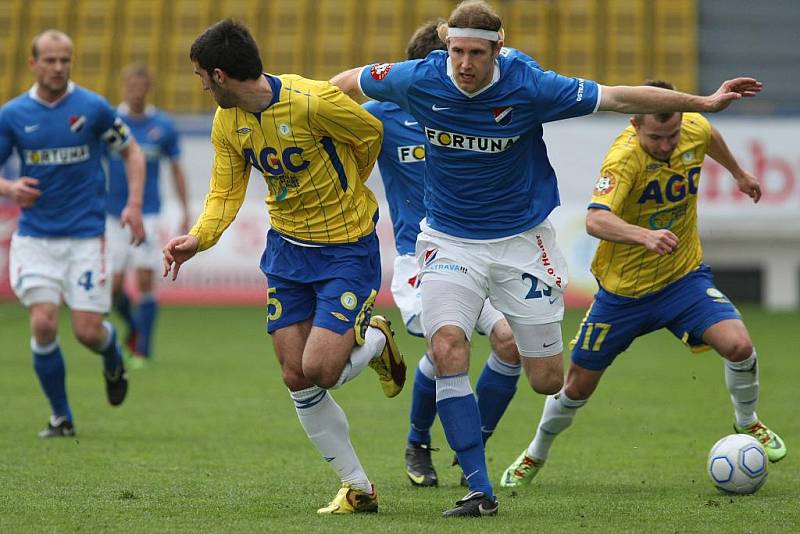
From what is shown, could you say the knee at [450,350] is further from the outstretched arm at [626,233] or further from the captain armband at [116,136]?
the captain armband at [116,136]

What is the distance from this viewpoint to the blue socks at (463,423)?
18.9ft

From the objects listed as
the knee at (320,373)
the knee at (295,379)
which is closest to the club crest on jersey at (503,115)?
the knee at (320,373)

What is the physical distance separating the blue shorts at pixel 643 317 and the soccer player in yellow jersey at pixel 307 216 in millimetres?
1440

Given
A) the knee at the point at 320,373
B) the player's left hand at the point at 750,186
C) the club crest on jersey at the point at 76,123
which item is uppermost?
the club crest on jersey at the point at 76,123

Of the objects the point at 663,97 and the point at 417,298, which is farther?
the point at 417,298

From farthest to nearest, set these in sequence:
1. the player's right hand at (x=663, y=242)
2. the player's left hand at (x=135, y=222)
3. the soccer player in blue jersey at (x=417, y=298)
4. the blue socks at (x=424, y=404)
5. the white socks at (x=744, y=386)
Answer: the player's left hand at (x=135, y=222), the blue socks at (x=424, y=404), the soccer player in blue jersey at (x=417, y=298), the white socks at (x=744, y=386), the player's right hand at (x=663, y=242)

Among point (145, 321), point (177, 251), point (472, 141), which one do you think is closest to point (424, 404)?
point (472, 141)

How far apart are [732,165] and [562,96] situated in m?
1.77

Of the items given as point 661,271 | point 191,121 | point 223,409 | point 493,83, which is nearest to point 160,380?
point 223,409

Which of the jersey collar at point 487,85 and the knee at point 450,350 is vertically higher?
the jersey collar at point 487,85

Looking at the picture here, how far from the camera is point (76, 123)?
867cm

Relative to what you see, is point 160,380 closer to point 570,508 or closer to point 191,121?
point 570,508

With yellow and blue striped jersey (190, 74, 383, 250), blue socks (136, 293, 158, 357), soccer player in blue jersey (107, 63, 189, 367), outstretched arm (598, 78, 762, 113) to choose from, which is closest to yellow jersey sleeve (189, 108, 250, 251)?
yellow and blue striped jersey (190, 74, 383, 250)

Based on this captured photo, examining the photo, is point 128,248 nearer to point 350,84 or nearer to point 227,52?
point 350,84
